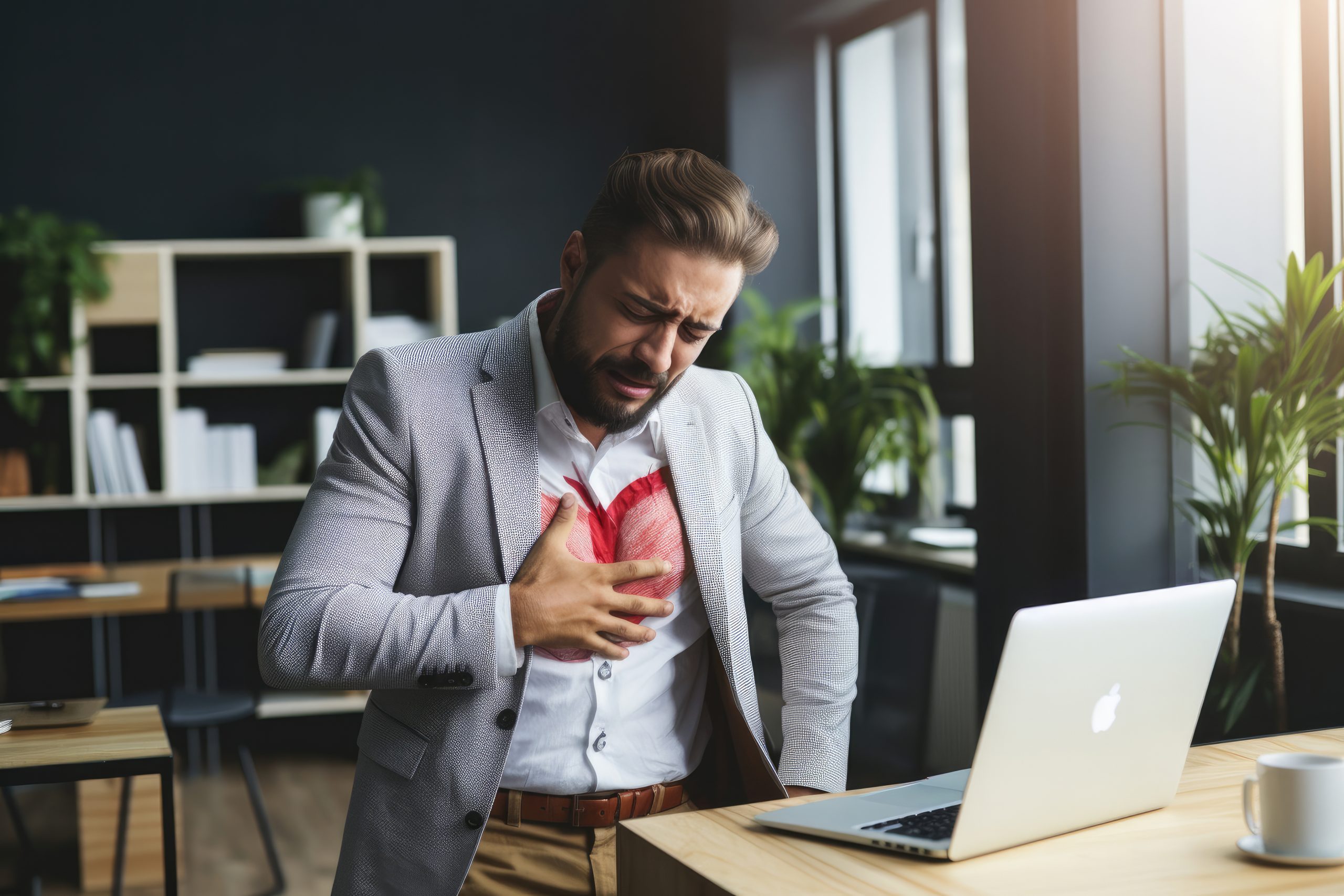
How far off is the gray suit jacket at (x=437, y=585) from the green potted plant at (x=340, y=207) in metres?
3.74

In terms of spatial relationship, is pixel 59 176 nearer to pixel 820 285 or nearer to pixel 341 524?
pixel 820 285

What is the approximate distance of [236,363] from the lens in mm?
4996

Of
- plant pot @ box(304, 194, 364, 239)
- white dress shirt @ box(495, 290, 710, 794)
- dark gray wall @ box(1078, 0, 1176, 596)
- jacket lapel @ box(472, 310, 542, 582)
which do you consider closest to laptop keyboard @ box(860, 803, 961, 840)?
white dress shirt @ box(495, 290, 710, 794)

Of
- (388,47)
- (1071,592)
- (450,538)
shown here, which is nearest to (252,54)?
(388,47)

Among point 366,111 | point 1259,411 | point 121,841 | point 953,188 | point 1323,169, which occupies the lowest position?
point 121,841

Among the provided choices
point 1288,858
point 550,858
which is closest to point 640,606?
point 550,858

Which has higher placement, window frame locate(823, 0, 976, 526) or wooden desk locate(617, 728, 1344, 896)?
window frame locate(823, 0, 976, 526)

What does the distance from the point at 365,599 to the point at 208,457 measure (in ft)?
13.1

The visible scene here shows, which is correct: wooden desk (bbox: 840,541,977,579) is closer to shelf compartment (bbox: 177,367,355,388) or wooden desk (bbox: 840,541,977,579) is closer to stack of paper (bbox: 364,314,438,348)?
stack of paper (bbox: 364,314,438,348)

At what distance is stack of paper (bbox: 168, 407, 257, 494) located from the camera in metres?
4.93

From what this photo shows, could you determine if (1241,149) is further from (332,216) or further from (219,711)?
(332,216)

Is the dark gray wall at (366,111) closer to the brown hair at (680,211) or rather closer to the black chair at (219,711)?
the black chair at (219,711)

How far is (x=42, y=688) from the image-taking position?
507cm

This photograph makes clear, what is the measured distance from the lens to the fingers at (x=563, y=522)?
4.55ft
